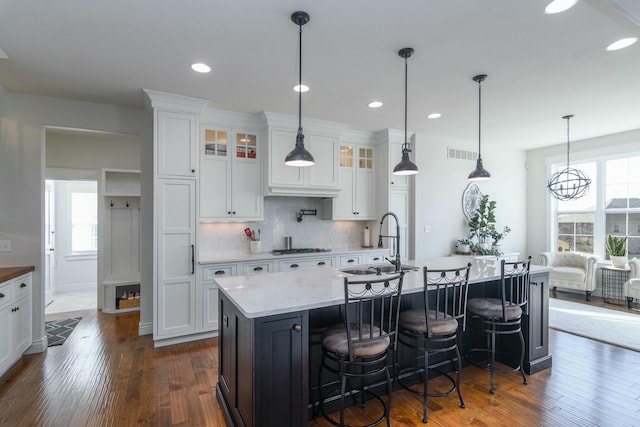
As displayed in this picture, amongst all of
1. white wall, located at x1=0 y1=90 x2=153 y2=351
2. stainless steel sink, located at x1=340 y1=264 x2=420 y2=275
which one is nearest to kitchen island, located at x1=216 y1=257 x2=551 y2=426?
stainless steel sink, located at x1=340 y1=264 x2=420 y2=275

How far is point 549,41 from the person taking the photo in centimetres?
249

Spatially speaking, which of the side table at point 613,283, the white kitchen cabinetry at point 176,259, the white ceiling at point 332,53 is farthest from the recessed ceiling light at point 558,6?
the side table at point 613,283

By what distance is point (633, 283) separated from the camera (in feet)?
15.8

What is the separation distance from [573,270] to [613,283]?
1.84ft

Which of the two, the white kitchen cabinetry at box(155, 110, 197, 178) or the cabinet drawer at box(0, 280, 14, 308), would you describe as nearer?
the cabinet drawer at box(0, 280, 14, 308)

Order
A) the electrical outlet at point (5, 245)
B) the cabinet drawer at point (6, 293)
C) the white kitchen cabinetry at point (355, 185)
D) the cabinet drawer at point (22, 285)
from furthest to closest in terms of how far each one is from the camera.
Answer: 1. the white kitchen cabinetry at point (355, 185)
2. the electrical outlet at point (5, 245)
3. the cabinet drawer at point (22, 285)
4. the cabinet drawer at point (6, 293)

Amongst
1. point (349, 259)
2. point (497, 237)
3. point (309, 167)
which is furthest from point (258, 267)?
point (497, 237)

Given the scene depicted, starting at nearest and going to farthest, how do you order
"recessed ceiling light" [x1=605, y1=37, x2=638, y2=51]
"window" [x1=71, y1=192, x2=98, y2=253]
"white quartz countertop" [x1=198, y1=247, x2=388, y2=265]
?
1. "recessed ceiling light" [x1=605, y1=37, x2=638, y2=51]
2. "white quartz countertop" [x1=198, y1=247, x2=388, y2=265]
3. "window" [x1=71, y1=192, x2=98, y2=253]

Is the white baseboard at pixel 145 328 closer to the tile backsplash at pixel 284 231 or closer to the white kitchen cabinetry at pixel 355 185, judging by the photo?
the tile backsplash at pixel 284 231

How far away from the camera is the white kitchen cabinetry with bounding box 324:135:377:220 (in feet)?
16.3

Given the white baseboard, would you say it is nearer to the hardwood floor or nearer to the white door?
the hardwood floor

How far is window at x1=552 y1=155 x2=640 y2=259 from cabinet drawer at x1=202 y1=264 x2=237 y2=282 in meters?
6.15

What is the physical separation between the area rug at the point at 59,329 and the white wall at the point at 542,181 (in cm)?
774

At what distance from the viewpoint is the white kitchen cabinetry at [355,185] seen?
497 centimetres
